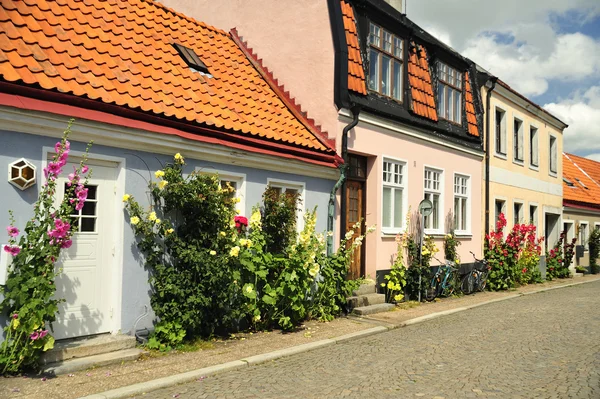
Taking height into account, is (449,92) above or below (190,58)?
above

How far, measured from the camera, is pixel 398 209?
13.3m

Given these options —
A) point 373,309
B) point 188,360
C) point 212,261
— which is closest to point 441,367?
point 188,360

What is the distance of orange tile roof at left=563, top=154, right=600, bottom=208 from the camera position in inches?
1031

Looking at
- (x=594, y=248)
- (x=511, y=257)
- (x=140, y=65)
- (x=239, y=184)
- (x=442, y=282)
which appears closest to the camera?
(x=140, y=65)

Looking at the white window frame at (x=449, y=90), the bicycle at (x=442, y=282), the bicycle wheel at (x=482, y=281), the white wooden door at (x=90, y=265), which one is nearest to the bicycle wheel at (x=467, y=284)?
the bicycle wheel at (x=482, y=281)

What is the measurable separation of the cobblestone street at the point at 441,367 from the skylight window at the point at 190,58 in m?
5.53

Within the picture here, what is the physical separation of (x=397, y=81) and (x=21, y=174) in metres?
9.28

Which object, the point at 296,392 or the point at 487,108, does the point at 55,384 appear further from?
the point at 487,108

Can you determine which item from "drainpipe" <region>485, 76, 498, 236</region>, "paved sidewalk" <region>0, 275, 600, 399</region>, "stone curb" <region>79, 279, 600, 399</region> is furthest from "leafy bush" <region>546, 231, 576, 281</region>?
"stone curb" <region>79, 279, 600, 399</region>

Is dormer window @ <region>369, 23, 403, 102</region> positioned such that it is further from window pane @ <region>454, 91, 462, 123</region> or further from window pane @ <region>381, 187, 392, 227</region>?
window pane @ <region>454, 91, 462, 123</region>

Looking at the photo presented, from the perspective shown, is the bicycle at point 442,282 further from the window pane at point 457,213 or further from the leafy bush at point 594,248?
the leafy bush at point 594,248

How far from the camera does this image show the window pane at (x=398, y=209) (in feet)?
43.4

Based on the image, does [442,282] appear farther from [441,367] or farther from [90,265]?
[90,265]

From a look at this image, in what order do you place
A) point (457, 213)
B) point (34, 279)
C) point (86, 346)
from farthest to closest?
point (457, 213) → point (86, 346) → point (34, 279)
